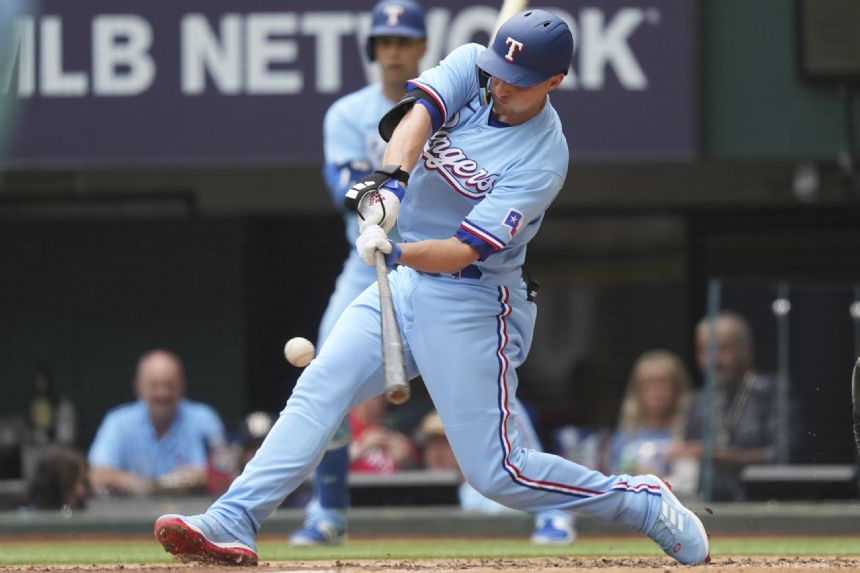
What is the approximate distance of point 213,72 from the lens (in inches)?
338

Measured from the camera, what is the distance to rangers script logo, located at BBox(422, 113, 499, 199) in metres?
4.33

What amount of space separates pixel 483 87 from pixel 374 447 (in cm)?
389

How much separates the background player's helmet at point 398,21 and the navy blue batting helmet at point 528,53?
170 cm

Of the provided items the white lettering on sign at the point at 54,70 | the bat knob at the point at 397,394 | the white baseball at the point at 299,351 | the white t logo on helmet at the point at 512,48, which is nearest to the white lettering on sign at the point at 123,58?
the white lettering on sign at the point at 54,70

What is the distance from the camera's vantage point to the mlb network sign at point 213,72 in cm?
849

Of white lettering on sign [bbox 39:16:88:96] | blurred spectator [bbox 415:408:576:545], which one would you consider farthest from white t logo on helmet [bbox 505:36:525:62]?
white lettering on sign [bbox 39:16:88:96]

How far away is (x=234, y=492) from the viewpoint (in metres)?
4.31

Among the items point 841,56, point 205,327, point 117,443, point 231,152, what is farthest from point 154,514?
point 841,56

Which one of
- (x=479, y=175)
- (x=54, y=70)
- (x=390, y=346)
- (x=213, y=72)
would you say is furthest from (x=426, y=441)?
(x=390, y=346)

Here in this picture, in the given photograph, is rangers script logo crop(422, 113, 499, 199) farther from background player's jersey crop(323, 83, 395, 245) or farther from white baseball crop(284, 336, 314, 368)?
background player's jersey crop(323, 83, 395, 245)

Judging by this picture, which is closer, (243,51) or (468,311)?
(468,311)

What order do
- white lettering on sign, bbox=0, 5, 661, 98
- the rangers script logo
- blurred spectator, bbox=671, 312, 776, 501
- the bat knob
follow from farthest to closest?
white lettering on sign, bbox=0, 5, 661, 98 < blurred spectator, bbox=671, 312, 776, 501 < the rangers script logo < the bat knob

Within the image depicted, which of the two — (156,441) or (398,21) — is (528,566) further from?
(156,441)

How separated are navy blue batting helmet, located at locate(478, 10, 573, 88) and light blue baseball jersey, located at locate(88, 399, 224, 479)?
4242 mm
